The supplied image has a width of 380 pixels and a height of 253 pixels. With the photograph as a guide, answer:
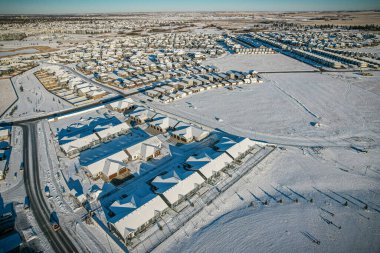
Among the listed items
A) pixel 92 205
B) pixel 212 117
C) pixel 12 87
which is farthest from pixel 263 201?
pixel 12 87

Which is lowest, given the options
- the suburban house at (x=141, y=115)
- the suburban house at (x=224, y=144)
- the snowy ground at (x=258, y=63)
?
the suburban house at (x=224, y=144)

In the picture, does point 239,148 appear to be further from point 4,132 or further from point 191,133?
point 4,132

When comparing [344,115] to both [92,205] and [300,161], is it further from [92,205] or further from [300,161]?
[92,205]

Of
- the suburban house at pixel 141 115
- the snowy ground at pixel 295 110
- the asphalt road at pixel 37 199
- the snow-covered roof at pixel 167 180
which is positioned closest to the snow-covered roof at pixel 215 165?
the snow-covered roof at pixel 167 180

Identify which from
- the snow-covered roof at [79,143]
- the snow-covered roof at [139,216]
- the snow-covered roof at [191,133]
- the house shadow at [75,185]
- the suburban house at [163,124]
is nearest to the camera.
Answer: the snow-covered roof at [139,216]

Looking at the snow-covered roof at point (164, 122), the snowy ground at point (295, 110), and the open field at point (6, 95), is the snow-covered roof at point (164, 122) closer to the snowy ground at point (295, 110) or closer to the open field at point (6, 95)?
the snowy ground at point (295, 110)

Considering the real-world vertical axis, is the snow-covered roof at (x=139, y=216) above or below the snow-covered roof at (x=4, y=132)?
below

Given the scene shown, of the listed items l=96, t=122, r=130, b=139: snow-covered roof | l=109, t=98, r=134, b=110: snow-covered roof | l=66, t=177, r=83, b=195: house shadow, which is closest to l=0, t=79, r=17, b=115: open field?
l=109, t=98, r=134, b=110: snow-covered roof
